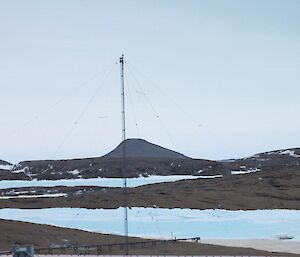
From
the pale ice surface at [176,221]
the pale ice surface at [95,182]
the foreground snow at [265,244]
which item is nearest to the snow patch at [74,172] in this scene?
the pale ice surface at [95,182]

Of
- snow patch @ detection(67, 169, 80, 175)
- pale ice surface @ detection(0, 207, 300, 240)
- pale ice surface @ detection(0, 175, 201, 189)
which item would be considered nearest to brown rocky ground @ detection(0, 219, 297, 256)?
pale ice surface @ detection(0, 207, 300, 240)

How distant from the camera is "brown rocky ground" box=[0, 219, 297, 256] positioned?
29.2 m

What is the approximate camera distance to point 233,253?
1134 inches

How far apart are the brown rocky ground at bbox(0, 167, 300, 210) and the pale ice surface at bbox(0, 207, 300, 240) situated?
13.2ft

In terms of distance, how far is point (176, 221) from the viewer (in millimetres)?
44406

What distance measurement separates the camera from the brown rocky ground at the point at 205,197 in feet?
179

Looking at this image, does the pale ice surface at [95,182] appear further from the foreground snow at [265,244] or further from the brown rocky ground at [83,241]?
the foreground snow at [265,244]

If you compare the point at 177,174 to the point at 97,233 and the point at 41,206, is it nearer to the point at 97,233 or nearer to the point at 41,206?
the point at 41,206

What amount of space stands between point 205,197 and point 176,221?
1542cm

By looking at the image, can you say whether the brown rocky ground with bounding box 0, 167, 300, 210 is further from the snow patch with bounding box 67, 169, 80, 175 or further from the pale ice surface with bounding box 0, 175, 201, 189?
the snow patch with bounding box 67, 169, 80, 175

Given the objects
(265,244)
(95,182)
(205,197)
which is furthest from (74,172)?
(265,244)

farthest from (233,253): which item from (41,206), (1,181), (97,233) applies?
(1,181)

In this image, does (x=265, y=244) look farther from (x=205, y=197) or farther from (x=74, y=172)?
(x=74, y=172)

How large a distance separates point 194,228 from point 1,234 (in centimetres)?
1268
